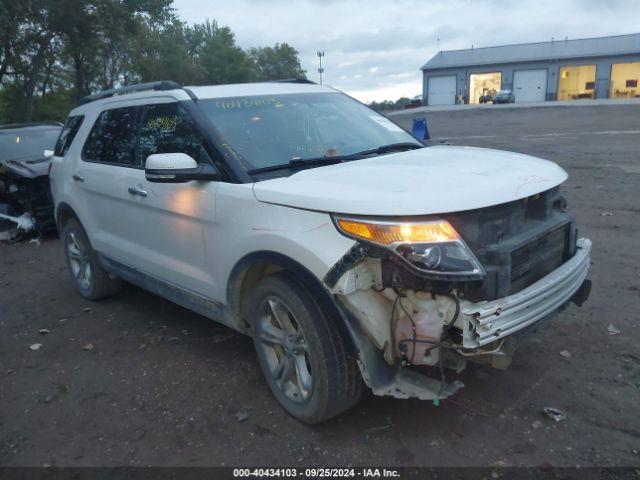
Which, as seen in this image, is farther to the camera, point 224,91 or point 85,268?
point 85,268

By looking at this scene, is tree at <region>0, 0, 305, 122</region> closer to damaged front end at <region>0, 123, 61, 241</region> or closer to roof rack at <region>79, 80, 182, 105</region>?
damaged front end at <region>0, 123, 61, 241</region>

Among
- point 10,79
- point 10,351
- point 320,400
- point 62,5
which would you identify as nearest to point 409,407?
point 320,400

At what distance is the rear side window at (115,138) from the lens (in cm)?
434

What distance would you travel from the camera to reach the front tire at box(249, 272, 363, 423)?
2812 mm

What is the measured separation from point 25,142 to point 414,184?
8475mm

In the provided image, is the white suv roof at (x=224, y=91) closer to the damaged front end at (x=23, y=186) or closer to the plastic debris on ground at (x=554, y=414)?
the plastic debris on ground at (x=554, y=414)

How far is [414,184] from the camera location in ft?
9.00

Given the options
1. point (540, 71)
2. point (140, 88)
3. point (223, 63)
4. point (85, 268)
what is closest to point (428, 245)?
point (140, 88)

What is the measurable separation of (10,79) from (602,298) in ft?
113

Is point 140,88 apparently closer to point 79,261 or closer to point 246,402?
point 79,261

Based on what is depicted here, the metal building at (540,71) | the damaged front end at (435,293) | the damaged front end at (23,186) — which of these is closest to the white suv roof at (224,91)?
the damaged front end at (435,293)

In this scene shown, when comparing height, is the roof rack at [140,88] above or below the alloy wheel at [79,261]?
above

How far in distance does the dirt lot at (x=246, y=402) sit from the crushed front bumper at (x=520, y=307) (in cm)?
62

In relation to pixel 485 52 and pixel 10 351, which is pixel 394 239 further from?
pixel 485 52
